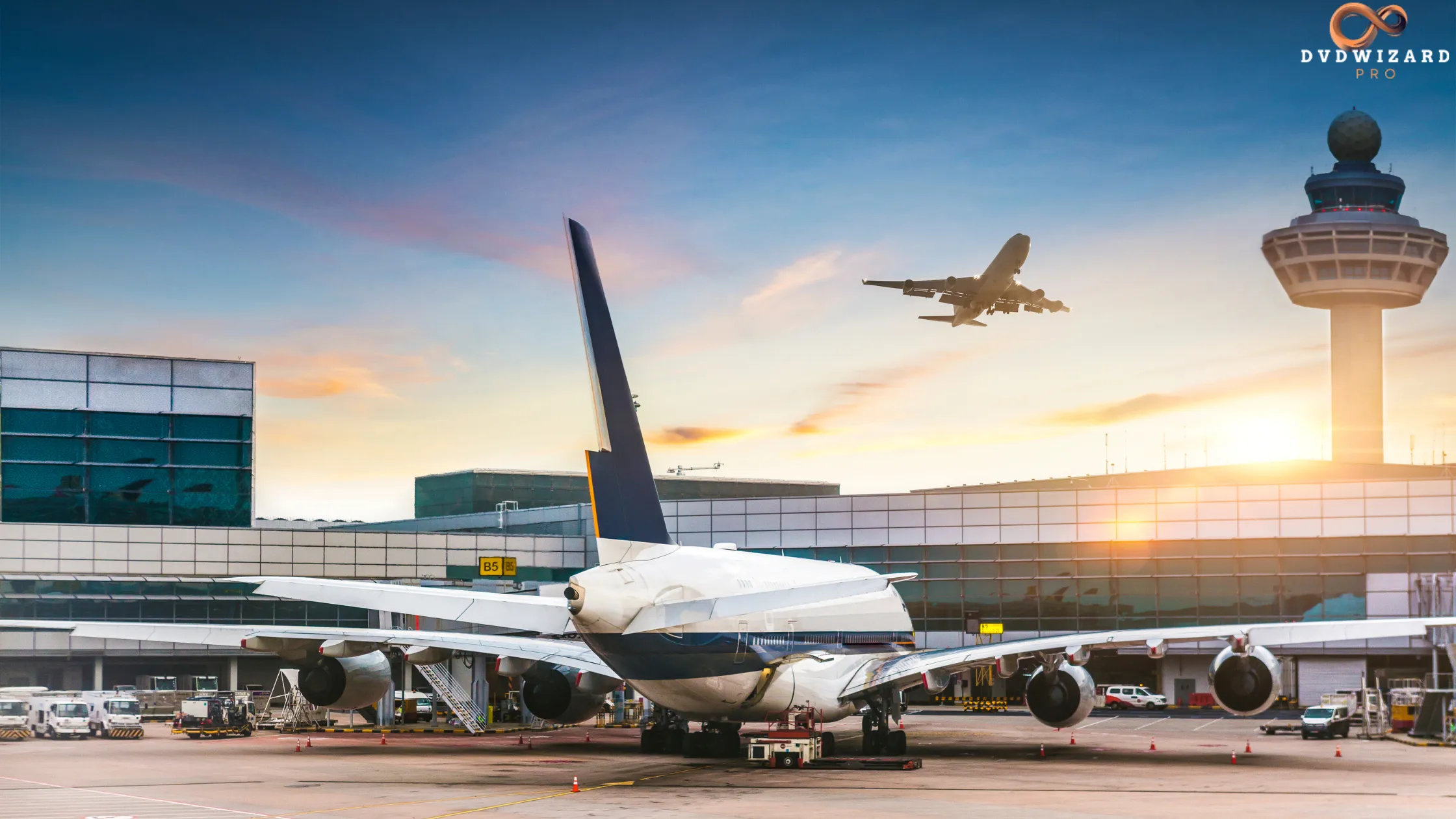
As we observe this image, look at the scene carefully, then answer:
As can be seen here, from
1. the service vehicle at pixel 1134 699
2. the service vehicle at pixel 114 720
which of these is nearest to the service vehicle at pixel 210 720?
the service vehicle at pixel 114 720

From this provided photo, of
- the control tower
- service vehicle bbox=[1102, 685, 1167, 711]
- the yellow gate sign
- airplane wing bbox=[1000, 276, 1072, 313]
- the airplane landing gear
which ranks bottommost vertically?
service vehicle bbox=[1102, 685, 1167, 711]

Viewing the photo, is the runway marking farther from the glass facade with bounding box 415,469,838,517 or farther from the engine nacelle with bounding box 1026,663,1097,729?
the glass facade with bounding box 415,469,838,517

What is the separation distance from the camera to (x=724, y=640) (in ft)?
104

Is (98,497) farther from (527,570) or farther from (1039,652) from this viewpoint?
(1039,652)

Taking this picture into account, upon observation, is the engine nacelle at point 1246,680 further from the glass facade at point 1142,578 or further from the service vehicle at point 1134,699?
the service vehicle at point 1134,699

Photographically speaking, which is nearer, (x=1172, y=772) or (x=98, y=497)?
(x=1172, y=772)

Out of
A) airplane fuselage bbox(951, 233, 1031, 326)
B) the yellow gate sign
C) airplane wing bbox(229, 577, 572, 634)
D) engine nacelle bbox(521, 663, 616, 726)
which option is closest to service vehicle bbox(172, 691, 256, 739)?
engine nacelle bbox(521, 663, 616, 726)

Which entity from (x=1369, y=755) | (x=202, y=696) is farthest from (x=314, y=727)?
(x=1369, y=755)

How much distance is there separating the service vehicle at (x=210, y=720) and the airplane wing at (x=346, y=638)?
910cm

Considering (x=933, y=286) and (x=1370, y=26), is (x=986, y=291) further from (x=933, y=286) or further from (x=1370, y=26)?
(x=1370, y=26)

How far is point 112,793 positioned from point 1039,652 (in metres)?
20.3

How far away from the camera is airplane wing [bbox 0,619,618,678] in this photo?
3334 cm

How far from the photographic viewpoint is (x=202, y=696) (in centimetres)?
4731

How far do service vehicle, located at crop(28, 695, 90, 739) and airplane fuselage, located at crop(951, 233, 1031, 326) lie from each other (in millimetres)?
33833
